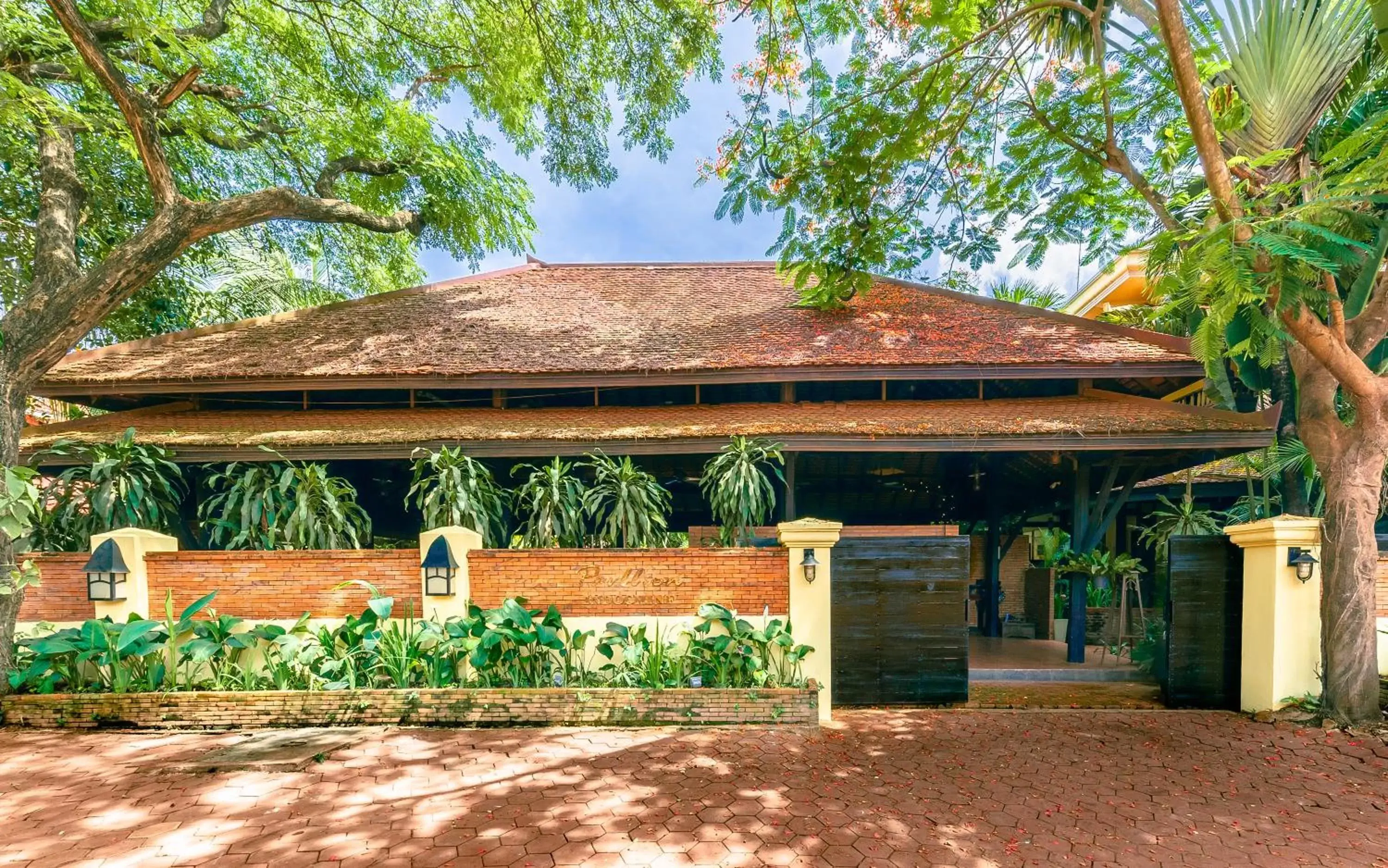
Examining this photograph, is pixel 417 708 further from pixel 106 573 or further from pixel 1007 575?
pixel 1007 575

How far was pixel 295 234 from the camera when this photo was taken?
9953mm

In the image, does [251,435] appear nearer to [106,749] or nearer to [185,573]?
[185,573]

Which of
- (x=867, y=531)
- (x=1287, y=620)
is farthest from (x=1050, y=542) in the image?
(x=1287, y=620)

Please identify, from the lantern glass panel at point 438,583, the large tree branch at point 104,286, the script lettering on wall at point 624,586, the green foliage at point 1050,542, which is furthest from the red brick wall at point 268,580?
the green foliage at point 1050,542

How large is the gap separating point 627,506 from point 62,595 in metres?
5.23

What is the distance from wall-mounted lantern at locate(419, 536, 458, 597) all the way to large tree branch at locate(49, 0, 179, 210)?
4.51 m

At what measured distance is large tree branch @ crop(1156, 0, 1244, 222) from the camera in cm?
358

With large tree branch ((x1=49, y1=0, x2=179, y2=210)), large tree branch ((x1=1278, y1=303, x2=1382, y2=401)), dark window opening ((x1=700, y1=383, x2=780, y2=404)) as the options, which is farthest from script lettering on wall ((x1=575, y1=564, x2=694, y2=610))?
large tree branch ((x1=49, y1=0, x2=179, y2=210))

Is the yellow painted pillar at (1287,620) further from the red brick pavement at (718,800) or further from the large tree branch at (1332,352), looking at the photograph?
the large tree branch at (1332,352)

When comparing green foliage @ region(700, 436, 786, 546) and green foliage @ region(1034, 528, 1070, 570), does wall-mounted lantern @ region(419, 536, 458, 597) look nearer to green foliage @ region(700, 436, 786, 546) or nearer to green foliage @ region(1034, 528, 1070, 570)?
green foliage @ region(700, 436, 786, 546)

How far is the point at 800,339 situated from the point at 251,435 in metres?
7.06

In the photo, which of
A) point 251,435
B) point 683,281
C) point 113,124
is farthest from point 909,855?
point 113,124

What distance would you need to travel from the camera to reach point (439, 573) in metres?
4.82

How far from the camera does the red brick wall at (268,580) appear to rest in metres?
4.82
